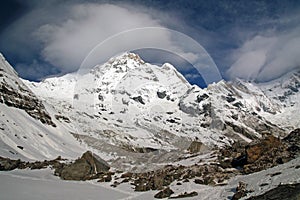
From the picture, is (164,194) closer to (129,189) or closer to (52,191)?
(129,189)

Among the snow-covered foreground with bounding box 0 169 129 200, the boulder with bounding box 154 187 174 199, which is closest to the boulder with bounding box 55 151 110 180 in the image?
the snow-covered foreground with bounding box 0 169 129 200

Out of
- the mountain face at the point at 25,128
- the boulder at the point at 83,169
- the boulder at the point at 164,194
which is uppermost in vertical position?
the mountain face at the point at 25,128

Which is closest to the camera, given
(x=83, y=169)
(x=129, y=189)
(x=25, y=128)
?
(x=129, y=189)

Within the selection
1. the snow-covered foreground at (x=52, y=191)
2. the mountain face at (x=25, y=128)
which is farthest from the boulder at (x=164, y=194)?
the mountain face at (x=25, y=128)

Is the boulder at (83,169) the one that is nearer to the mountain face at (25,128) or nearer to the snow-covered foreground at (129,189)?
the snow-covered foreground at (129,189)

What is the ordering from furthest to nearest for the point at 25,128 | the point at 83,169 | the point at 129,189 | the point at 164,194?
the point at 25,128 → the point at 83,169 → the point at 129,189 → the point at 164,194

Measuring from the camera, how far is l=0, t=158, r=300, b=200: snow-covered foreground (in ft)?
77.7

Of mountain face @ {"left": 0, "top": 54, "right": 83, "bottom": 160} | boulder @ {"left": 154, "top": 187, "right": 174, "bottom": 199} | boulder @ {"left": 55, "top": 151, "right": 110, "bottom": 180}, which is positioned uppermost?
mountain face @ {"left": 0, "top": 54, "right": 83, "bottom": 160}

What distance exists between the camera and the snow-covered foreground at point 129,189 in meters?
23.7

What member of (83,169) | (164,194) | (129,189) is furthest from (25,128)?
(164,194)

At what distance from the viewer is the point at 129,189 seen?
1287 inches

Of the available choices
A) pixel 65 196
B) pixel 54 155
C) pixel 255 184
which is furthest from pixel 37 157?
pixel 255 184

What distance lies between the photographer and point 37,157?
9550cm

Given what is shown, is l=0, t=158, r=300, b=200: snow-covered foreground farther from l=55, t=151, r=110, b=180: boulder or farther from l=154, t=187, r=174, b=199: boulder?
l=55, t=151, r=110, b=180: boulder
